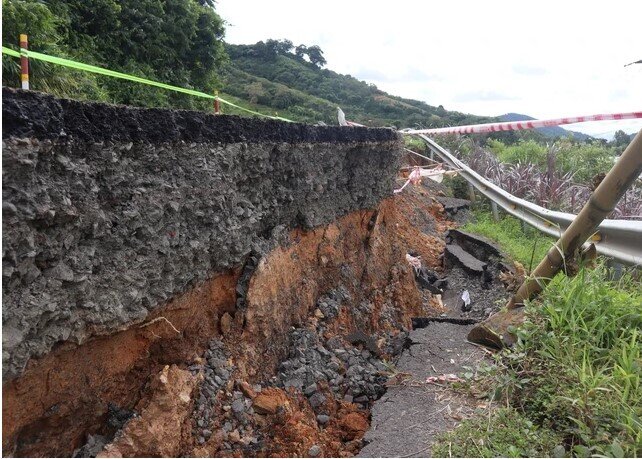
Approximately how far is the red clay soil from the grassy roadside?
865 mm

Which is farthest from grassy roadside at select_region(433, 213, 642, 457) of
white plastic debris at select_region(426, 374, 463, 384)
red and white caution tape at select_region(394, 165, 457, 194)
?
red and white caution tape at select_region(394, 165, 457, 194)

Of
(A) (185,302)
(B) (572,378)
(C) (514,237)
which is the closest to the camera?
(B) (572,378)

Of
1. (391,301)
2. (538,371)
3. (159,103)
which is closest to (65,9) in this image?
(159,103)

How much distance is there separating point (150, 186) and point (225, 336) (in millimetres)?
1130

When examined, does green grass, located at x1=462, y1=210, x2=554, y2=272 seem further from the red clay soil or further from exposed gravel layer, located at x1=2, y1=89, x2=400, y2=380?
exposed gravel layer, located at x1=2, y1=89, x2=400, y2=380

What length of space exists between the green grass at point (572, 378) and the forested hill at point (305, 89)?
76.1 ft

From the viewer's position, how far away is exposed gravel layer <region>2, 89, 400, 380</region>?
1.89 metres

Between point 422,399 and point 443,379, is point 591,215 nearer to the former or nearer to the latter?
point 443,379

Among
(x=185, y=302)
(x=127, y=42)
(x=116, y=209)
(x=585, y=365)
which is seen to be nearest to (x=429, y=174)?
(x=127, y=42)

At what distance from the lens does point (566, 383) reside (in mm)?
2691

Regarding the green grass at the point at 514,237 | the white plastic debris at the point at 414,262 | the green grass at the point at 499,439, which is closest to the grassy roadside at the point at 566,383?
the green grass at the point at 499,439

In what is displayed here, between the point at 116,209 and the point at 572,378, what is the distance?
8.01 ft

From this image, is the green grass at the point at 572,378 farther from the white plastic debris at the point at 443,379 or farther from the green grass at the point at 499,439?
the white plastic debris at the point at 443,379

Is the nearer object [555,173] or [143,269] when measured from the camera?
[143,269]
